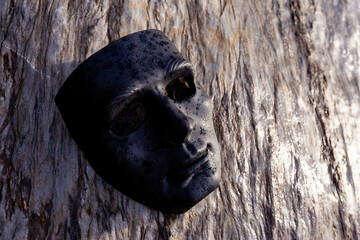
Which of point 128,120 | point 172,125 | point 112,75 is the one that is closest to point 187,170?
point 172,125

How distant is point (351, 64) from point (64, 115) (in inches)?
65.0

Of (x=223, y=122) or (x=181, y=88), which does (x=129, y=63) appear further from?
(x=223, y=122)

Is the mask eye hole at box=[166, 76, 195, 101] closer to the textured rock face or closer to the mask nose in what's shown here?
the mask nose

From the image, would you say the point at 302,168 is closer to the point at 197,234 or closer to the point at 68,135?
the point at 197,234

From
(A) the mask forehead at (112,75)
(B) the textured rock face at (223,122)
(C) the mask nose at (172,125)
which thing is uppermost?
(A) the mask forehead at (112,75)

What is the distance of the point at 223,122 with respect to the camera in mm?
2307

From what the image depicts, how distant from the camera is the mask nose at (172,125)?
1862 millimetres

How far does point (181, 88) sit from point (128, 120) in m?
0.26

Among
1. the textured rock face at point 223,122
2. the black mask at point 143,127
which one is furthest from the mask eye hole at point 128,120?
the textured rock face at point 223,122

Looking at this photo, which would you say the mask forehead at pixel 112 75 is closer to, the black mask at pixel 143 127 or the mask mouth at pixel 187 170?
the black mask at pixel 143 127

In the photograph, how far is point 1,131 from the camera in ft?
6.90

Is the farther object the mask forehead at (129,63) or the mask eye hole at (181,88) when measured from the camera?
the mask eye hole at (181,88)

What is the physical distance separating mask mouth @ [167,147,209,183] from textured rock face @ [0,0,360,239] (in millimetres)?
231

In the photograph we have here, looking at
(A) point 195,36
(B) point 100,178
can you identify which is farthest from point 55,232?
(A) point 195,36
